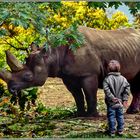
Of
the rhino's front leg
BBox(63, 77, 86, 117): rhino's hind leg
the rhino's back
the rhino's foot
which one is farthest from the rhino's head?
the rhino's foot

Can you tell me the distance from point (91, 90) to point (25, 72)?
130 cm

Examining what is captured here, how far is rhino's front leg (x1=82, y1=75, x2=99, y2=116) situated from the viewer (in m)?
11.2

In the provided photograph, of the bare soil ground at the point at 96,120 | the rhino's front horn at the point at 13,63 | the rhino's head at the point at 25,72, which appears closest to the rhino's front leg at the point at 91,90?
the bare soil ground at the point at 96,120

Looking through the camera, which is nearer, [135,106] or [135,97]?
[135,106]

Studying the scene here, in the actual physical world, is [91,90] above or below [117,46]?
below

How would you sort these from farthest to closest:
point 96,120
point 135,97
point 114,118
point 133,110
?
point 135,97 < point 133,110 < point 96,120 < point 114,118

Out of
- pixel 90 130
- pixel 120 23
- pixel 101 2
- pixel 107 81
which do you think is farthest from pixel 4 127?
pixel 120 23

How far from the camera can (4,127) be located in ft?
33.4

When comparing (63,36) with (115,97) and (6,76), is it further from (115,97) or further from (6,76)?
(6,76)

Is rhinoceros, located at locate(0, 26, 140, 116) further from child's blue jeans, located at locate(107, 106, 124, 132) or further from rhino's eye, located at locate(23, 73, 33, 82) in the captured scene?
child's blue jeans, located at locate(107, 106, 124, 132)

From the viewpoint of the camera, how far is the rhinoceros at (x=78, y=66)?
36.8ft

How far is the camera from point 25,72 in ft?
36.9

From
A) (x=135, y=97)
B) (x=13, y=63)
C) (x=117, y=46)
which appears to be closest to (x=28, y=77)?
(x=13, y=63)

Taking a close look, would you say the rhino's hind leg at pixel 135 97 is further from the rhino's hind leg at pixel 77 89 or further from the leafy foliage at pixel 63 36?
the leafy foliage at pixel 63 36
